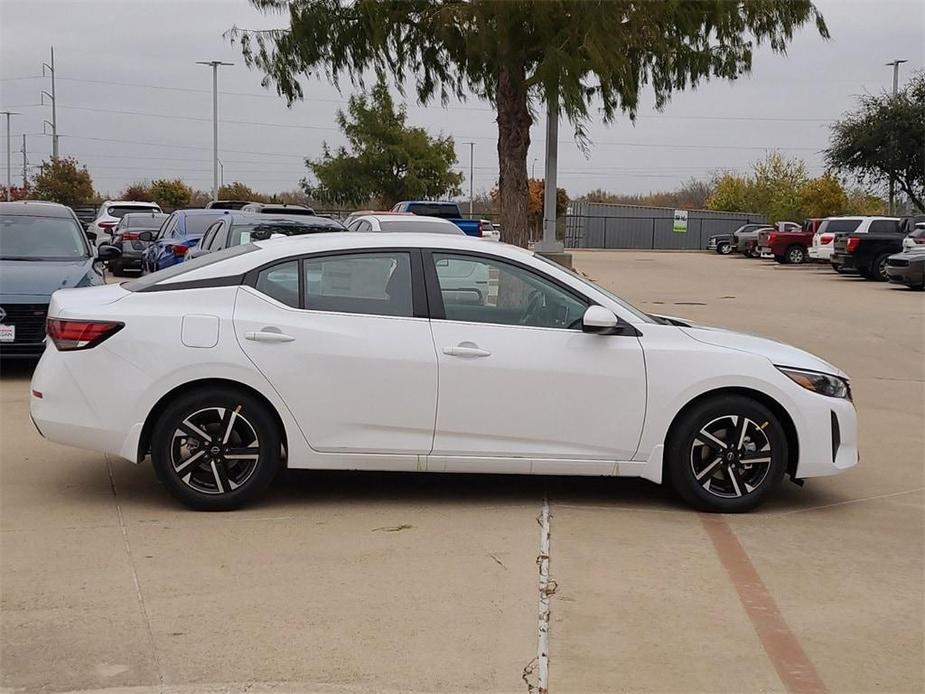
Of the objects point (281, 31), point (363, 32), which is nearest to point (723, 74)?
point (363, 32)

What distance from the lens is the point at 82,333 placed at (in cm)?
630

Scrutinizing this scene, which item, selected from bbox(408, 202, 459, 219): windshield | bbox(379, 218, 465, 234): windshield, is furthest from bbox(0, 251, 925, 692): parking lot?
bbox(408, 202, 459, 219): windshield

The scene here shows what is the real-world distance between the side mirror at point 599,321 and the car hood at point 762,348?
56 cm

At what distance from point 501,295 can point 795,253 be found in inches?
1495

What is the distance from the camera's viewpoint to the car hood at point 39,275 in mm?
10609

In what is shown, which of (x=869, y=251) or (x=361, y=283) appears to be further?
(x=869, y=251)

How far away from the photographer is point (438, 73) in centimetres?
1756

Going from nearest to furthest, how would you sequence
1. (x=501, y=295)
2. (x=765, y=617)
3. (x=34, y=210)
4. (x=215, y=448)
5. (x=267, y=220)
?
(x=765, y=617) < (x=215, y=448) < (x=501, y=295) < (x=34, y=210) < (x=267, y=220)

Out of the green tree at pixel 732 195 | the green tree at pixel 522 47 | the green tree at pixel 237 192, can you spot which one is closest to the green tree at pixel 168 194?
the green tree at pixel 237 192

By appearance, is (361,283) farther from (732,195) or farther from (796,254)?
(732,195)

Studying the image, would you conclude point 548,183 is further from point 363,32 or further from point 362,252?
point 362,252

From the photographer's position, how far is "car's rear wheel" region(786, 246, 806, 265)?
42.3 meters

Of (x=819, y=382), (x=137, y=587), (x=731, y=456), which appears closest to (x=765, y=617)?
(x=731, y=456)

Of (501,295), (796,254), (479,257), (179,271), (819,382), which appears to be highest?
(796,254)
